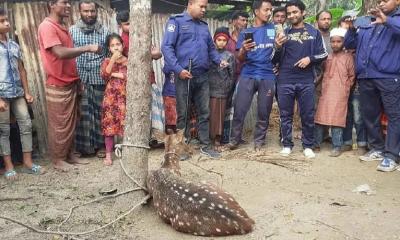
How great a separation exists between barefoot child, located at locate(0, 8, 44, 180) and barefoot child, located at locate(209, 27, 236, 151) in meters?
2.61

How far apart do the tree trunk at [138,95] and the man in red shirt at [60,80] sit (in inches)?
59.0

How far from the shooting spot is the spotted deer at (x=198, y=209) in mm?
3842

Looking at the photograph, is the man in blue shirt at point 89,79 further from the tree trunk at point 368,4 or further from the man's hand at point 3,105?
the tree trunk at point 368,4

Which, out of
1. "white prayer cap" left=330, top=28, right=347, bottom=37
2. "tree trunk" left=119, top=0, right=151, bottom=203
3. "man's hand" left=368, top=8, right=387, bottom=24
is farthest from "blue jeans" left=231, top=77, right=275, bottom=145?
"tree trunk" left=119, top=0, right=151, bottom=203

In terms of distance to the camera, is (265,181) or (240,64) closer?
(265,181)

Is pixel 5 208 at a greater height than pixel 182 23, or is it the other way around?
pixel 182 23

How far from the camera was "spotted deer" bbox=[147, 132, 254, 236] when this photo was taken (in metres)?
3.84

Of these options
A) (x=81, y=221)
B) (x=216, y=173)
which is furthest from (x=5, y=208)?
A: (x=216, y=173)

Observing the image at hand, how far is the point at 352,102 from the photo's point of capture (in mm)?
6742

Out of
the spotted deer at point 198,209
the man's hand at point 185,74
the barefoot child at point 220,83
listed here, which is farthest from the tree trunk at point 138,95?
the barefoot child at point 220,83

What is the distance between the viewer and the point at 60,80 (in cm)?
617

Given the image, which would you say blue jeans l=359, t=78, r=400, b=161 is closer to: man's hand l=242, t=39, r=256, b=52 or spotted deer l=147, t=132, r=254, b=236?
man's hand l=242, t=39, r=256, b=52

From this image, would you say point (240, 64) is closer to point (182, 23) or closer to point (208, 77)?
point (208, 77)

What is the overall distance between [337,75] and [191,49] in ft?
6.95
